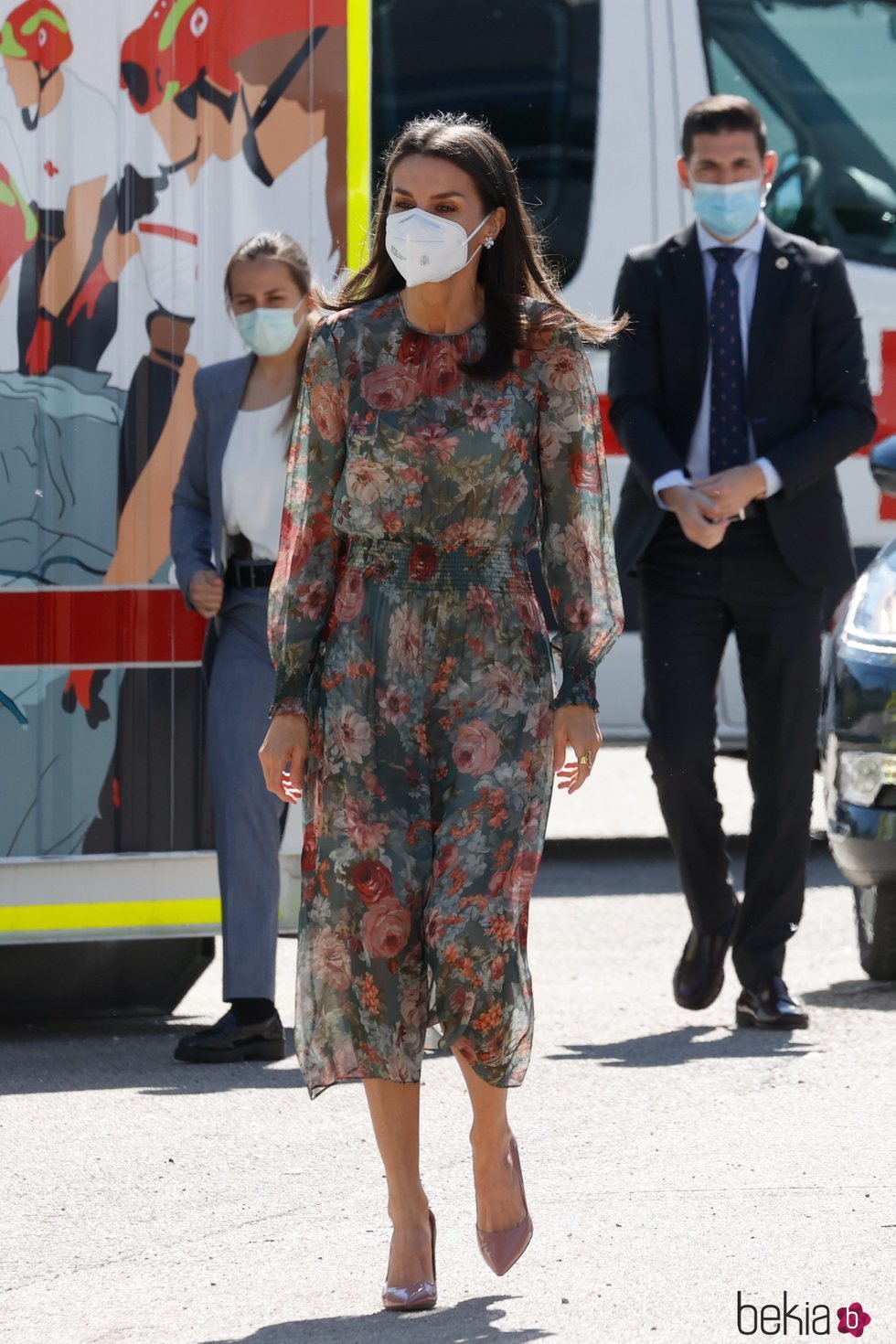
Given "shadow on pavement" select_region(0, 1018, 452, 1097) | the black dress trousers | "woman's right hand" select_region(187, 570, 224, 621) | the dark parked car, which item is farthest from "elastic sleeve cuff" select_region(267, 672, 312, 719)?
the dark parked car

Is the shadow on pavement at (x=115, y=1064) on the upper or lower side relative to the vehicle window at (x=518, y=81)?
lower

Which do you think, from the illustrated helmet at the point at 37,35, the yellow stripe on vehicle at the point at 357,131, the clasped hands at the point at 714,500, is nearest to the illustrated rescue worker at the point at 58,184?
the illustrated helmet at the point at 37,35

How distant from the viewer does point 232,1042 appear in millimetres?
5688

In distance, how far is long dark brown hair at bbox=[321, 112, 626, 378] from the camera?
12.7 ft

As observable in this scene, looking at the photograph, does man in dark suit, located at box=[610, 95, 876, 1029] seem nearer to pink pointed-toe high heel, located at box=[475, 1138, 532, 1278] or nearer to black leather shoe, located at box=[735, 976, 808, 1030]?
black leather shoe, located at box=[735, 976, 808, 1030]

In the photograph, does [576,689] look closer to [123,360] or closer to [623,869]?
[123,360]

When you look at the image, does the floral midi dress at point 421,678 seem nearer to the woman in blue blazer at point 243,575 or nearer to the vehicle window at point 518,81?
the woman in blue blazer at point 243,575

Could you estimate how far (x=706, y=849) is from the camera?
6.03 m

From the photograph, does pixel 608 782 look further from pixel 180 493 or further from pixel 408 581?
pixel 408 581

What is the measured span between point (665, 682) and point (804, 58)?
4220mm

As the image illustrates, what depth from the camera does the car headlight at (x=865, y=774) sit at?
6.30 meters

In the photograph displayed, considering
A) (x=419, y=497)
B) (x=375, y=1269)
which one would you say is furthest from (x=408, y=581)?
(x=375, y=1269)

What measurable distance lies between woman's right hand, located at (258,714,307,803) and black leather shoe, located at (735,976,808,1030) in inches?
93.3

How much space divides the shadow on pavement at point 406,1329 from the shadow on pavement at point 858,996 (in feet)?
9.15
